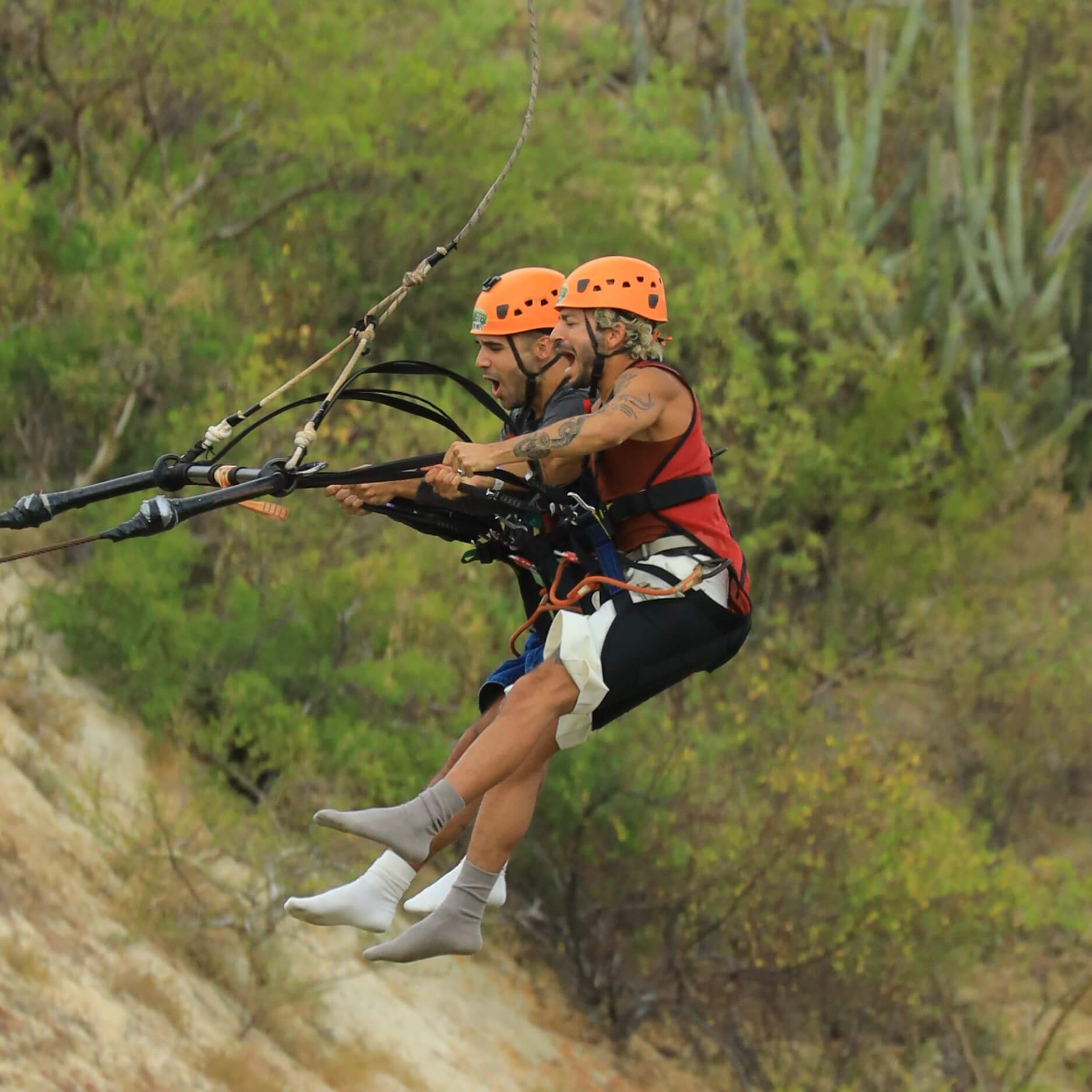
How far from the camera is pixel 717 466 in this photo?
2266 cm

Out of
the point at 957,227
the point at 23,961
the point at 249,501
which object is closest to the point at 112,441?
the point at 23,961

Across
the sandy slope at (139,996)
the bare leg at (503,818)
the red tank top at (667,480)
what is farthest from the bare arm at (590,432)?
the sandy slope at (139,996)

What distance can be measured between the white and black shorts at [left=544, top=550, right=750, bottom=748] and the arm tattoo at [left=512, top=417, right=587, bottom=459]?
0.50 m

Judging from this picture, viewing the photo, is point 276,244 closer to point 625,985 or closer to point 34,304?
point 34,304

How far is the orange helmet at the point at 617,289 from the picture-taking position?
572 centimetres

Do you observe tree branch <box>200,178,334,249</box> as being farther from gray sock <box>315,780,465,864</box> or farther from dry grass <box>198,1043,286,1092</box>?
gray sock <box>315,780,465,864</box>

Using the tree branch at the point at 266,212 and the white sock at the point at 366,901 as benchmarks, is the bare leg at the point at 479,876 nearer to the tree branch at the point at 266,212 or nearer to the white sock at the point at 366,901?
the white sock at the point at 366,901

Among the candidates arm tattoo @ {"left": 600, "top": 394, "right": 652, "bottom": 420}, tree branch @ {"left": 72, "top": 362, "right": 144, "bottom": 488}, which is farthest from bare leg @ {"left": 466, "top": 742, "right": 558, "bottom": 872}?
tree branch @ {"left": 72, "top": 362, "right": 144, "bottom": 488}

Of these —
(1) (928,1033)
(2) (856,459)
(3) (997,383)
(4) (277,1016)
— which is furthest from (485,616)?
(3) (997,383)

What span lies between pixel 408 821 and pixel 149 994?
7.25 meters

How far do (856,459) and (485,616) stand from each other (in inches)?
322

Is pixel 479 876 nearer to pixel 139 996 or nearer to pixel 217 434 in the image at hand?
pixel 217 434

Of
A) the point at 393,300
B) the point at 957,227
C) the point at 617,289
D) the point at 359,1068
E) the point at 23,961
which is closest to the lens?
the point at 617,289

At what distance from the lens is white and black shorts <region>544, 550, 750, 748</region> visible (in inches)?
217
